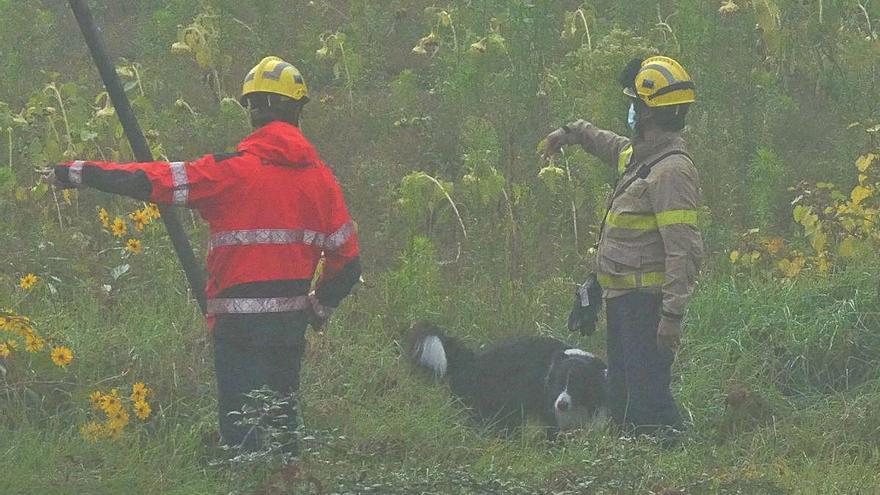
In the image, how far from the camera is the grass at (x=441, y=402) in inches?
228

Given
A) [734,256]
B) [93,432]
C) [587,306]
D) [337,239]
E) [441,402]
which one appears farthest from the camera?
[734,256]

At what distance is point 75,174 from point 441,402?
2470 millimetres

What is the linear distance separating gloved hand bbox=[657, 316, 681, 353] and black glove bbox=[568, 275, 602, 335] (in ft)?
2.45

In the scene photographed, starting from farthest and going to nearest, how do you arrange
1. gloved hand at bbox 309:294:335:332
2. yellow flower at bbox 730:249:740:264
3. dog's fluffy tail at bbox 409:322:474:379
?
1. yellow flower at bbox 730:249:740:264
2. dog's fluffy tail at bbox 409:322:474:379
3. gloved hand at bbox 309:294:335:332

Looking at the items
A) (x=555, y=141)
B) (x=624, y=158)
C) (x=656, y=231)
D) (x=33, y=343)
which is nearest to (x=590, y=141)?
(x=555, y=141)

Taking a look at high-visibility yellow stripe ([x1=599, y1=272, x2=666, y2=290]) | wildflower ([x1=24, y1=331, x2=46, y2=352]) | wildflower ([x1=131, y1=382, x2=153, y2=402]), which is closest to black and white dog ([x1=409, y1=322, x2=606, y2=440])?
high-visibility yellow stripe ([x1=599, y1=272, x2=666, y2=290])

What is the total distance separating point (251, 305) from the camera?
6.08 meters

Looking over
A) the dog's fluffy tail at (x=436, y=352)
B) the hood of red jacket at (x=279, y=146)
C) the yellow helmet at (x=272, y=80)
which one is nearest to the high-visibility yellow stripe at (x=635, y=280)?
the dog's fluffy tail at (x=436, y=352)

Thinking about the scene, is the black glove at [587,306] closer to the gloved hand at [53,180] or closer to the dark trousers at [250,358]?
the dark trousers at [250,358]

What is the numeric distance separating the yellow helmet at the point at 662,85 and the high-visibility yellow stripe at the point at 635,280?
2.40ft

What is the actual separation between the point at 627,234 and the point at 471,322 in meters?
1.91

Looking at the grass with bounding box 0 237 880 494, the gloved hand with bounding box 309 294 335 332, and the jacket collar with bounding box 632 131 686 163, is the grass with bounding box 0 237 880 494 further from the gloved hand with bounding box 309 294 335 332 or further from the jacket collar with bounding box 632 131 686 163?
the jacket collar with bounding box 632 131 686 163

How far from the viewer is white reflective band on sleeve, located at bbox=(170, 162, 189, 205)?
5812 mm

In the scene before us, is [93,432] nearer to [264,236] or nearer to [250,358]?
[250,358]
